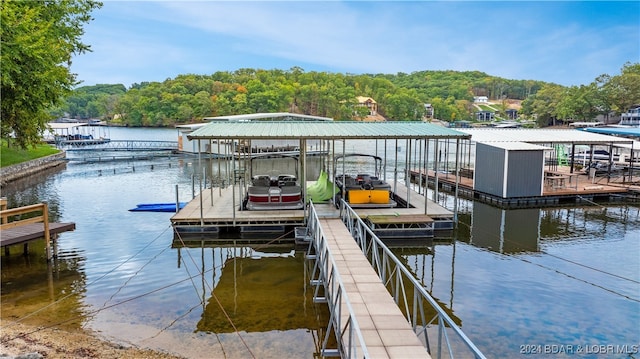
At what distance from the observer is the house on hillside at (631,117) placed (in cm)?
6094

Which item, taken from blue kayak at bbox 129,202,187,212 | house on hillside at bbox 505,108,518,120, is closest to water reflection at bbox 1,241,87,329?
blue kayak at bbox 129,202,187,212

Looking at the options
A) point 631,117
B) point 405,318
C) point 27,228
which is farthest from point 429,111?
point 405,318

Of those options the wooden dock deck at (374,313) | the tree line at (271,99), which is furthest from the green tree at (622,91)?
the wooden dock deck at (374,313)

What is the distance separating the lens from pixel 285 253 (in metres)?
13.2

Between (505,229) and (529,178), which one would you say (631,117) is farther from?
(505,229)

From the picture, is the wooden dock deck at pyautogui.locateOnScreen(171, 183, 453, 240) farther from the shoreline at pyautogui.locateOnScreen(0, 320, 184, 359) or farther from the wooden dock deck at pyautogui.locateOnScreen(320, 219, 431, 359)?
the shoreline at pyautogui.locateOnScreen(0, 320, 184, 359)

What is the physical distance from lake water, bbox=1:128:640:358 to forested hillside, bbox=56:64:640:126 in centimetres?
6407

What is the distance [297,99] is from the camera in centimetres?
9788

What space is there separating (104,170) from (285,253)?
2448 cm

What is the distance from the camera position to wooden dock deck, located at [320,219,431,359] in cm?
571

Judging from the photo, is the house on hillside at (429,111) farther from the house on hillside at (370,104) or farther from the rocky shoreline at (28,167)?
the rocky shoreline at (28,167)

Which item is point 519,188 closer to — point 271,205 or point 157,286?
point 271,205

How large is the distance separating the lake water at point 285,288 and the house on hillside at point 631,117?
53.0 m

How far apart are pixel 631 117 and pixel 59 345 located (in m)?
73.6
